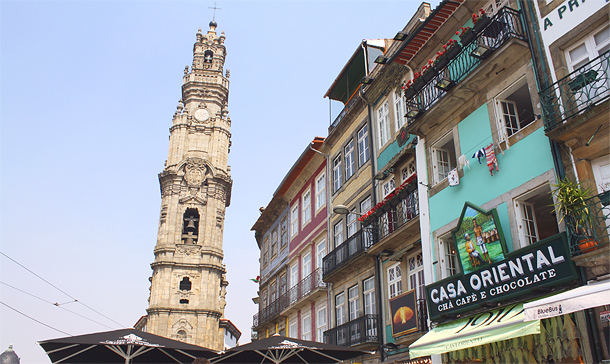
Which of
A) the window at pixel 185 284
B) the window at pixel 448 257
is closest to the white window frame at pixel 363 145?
the window at pixel 448 257

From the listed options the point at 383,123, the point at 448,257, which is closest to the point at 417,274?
the point at 448,257

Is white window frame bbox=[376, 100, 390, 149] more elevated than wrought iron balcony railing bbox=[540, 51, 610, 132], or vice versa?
white window frame bbox=[376, 100, 390, 149]

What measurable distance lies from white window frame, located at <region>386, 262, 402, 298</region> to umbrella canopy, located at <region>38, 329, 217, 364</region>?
5908mm

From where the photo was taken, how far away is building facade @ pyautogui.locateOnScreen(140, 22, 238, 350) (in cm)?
4309

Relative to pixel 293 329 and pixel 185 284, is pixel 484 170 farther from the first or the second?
pixel 185 284

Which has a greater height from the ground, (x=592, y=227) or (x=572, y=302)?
(x=592, y=227)

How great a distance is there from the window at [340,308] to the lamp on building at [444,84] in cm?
889

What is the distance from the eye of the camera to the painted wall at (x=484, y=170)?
32.2 feet

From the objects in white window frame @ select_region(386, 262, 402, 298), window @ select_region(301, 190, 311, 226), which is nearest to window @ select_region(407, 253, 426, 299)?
white window frame @ select_region(386, 262, 402, 298)

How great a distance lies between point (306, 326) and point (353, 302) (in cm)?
480

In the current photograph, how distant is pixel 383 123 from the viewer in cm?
1759

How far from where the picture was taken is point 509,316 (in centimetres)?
916

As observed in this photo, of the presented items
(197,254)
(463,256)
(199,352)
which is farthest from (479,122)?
(197,254)

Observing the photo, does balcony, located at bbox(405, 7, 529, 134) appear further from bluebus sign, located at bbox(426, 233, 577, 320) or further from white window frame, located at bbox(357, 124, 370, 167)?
white window frame, located at bbox(357, 124, 370, 167)
